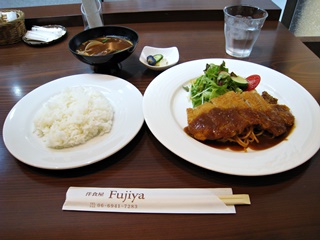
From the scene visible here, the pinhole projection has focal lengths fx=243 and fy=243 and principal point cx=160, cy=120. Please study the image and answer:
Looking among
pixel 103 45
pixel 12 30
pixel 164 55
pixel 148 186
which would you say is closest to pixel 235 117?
pixel 148 186

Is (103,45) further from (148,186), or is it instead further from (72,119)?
(148,186)

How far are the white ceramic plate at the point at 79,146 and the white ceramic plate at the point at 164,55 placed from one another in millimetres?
355

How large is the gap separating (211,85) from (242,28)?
2.42ft

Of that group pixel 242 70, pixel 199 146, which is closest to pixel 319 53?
pixel 242 70

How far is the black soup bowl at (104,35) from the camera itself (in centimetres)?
175

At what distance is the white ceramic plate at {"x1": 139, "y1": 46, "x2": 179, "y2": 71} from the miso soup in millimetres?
155

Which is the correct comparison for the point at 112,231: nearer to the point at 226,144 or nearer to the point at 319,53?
the point at 226,144

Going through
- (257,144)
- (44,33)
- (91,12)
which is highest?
(91,12)

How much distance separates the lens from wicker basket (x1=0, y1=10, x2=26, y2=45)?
2.25 meters

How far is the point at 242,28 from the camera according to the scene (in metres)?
2.04

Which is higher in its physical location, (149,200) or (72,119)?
(72,119)

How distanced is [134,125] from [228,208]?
2.14 ft

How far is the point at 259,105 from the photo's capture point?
4.76 ft

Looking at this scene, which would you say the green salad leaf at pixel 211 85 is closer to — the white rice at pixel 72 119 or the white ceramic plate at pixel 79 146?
the white ceramic plate at pixel 79 146
